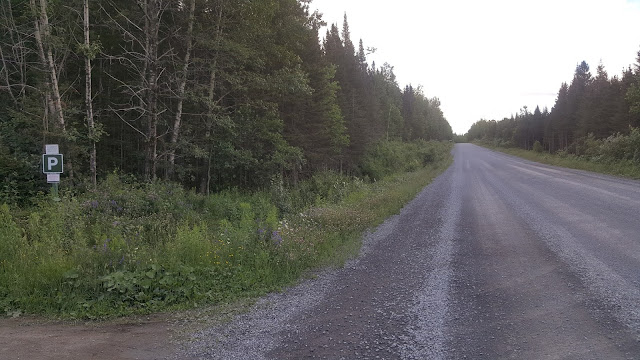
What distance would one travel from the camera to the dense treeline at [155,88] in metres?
12.0

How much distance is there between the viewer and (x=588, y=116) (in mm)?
47031

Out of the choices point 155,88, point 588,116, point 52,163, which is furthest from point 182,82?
point 588,116

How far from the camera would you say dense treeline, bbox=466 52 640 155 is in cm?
3315

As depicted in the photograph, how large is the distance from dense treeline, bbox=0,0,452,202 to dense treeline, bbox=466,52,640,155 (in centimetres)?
2293

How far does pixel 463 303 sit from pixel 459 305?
0.09 m

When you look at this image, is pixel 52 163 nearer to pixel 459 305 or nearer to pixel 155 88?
pixel 155 88

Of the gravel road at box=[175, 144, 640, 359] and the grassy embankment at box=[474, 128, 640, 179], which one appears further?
the grassy embankment at box=[474, 128, 640, 179]

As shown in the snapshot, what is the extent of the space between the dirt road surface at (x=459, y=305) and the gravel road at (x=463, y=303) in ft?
0.05

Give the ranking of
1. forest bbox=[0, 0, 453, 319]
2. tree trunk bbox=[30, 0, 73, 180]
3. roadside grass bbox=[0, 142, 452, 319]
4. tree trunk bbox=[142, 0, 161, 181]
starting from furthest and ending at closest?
tree trunk bbox=[142, 0, 161, 181]
tree trunk bbox=[30, 0, 73, 180]
forest bbox=[0, 0, 453, 319]
roadside grass bbox=[0, 142, 452, 319]

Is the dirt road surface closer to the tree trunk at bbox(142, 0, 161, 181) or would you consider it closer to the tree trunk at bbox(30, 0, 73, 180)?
the tree trunk at bbox(142, 0, 161, 181)

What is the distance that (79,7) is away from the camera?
42.0 feet

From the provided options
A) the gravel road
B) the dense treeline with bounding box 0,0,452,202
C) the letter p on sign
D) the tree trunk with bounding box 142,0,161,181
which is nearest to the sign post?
the letter p on sign

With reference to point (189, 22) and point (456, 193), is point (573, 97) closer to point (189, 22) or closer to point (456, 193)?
point (456, 193)

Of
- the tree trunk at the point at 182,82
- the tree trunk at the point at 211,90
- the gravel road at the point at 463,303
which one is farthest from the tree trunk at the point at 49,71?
the gravel road at the point at 463,303
